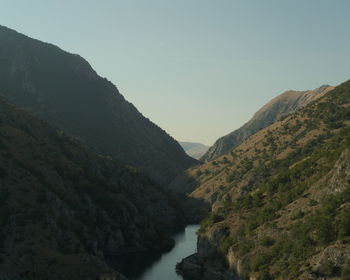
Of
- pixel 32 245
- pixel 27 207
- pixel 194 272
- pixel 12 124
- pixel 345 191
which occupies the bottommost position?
pixel 194 272

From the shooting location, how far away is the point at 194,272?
115875 mm

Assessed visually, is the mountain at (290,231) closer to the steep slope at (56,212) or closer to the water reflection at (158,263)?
the water reflection at (158,263)

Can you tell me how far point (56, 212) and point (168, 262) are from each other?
3816 centimetres

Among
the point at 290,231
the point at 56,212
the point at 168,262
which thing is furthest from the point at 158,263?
the point at 290,231

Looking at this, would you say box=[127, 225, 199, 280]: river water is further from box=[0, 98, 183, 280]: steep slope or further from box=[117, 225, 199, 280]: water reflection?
box=[0, 98, 183, 280]: steep slope

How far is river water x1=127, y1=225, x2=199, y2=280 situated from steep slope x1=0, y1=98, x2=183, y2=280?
295 inches

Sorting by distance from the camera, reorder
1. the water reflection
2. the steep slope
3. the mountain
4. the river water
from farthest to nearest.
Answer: the water reflection, the river water, the steep slope, the mountain

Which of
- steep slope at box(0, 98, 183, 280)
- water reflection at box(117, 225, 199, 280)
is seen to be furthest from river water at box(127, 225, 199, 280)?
steep slope at box(0, 98, 183, 280)

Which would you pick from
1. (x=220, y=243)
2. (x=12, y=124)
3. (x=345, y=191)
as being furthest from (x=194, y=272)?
(x=12, y=124)

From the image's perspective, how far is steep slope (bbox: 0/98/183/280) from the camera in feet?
319

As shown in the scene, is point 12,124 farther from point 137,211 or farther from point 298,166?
point 298,166

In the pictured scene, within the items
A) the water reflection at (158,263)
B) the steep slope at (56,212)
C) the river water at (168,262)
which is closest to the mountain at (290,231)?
the river water at (168,262)

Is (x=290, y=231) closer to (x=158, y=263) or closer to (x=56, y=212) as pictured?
(x=158, y=263)

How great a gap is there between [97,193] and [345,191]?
9776 centimetres
